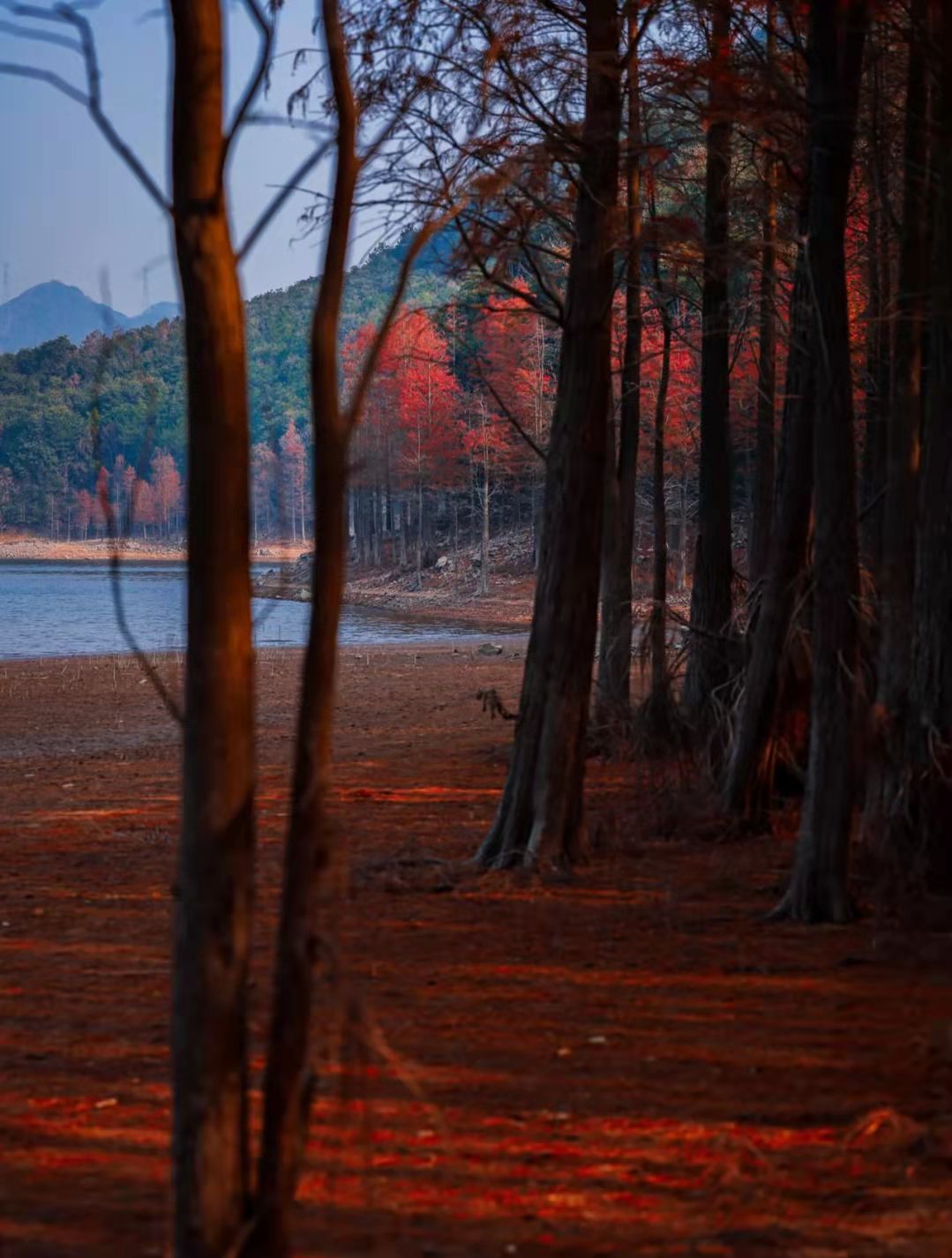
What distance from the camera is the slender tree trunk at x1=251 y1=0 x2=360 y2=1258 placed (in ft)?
9.25

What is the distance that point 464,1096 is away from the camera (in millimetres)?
4562

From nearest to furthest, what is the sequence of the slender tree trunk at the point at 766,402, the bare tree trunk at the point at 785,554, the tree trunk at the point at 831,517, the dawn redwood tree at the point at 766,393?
the tree trunk at the point at 831,517, the bare tree trunk at the point at 785,554, the dawn redwood tree at the point at 766,393, the slender tree trunk at the point at 766,402

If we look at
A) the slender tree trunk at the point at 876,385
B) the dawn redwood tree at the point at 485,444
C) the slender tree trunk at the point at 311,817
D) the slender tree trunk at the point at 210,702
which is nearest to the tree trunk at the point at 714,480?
the slender tree trunk at the point at 876,385

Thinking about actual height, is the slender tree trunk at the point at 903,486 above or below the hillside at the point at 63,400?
below

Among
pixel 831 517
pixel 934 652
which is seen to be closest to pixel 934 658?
pixel 934 652

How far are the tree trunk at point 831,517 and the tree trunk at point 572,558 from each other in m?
1.62

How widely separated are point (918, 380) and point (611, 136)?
8.42ft

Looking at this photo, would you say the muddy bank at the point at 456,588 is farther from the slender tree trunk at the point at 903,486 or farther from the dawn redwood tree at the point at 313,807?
the dawn redwood tree at the point at 313,807

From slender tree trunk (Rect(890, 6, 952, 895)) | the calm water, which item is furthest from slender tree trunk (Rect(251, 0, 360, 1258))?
the calm water

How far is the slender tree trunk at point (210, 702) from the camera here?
9.39ft

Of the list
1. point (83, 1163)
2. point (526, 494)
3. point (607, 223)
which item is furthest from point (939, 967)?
point (526, 494)

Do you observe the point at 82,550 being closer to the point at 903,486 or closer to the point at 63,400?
the point at 63,400

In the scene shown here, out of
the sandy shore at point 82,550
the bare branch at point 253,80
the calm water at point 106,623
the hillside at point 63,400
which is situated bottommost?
the calm water at point 106,623

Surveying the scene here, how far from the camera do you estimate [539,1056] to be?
16.4 ft
